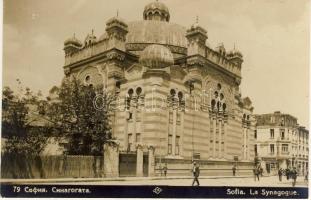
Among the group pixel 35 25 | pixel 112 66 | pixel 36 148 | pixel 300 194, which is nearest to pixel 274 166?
pixel 300 194

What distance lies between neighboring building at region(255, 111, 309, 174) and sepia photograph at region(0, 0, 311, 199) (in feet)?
0.33

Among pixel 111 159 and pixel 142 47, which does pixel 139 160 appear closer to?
pixel 111 159

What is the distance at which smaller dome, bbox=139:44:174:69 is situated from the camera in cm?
1220

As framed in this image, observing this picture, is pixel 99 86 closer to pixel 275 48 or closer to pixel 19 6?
pixel 19 6

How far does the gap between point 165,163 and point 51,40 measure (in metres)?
3.94

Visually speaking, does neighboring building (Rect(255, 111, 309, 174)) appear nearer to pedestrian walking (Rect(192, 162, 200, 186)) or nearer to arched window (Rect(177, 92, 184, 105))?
arched window (Rect(177, 92, 184, 105))

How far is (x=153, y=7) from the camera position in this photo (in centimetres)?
1217

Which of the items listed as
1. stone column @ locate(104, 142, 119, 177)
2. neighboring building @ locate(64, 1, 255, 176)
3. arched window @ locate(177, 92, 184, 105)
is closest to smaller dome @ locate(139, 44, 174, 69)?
neighboring building @ locate(64, 1, 255, 176)

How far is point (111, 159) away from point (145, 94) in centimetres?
175

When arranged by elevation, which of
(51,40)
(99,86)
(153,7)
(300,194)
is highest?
(153,7)

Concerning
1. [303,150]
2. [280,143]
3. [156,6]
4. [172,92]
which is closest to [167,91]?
[172,92]

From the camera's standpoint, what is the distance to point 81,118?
11625 millimetres

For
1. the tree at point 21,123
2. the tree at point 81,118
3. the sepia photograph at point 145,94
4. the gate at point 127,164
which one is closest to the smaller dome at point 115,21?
the sepia photograph at point 145,94

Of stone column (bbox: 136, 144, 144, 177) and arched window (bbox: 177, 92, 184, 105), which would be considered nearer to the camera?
stone column (bbox: 136, 144, 144, 177)
